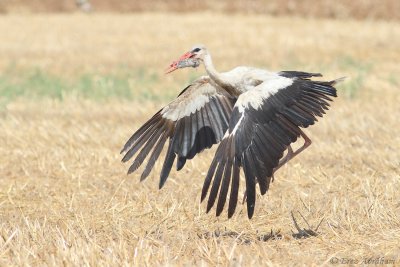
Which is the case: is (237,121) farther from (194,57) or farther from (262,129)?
(194,57)

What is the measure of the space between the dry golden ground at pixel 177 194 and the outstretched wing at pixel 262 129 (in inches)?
16.3

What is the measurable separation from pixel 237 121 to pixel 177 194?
6.04 feet

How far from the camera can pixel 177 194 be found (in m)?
8.04

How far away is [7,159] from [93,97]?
5200 mm

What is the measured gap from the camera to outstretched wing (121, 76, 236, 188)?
745 centimetres

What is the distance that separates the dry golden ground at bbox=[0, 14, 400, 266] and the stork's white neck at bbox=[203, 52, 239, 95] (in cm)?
103

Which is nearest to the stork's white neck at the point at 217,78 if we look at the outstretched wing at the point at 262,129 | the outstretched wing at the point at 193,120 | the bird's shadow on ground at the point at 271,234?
the outstretched wing at the point at 193,120

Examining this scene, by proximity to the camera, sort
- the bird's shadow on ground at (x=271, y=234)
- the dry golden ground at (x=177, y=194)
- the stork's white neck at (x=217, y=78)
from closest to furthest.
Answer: the dry golden ground at (x=177, y=194) < the bird's shadow on ground at (x=271, y=234) < the stork's white neck at (x=217, y=78)

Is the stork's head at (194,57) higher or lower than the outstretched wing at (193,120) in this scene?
higher

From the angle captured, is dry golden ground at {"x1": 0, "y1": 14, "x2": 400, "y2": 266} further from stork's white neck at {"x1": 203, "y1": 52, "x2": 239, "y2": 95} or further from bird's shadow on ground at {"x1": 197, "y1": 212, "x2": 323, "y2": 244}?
stork's white neck at {"x1": 203, "y1": 52, "x2": 239, "y2": 95}

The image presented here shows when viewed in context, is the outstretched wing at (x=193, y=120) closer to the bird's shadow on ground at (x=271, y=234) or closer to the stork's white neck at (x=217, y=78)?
the stork's white neck at (x=217, y=78)

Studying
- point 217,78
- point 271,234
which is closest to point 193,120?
point 217,78

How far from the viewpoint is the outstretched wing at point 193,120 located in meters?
7.45

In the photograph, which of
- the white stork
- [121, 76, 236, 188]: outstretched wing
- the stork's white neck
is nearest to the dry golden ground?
the white stork
